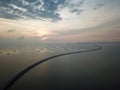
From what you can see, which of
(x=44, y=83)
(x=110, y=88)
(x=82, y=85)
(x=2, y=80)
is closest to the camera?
(x=110, y=88)

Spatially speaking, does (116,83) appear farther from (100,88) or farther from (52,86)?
(52,86)

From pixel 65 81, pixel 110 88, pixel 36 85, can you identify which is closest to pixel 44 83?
pixel 36 85

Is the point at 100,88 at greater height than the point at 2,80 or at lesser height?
lesser

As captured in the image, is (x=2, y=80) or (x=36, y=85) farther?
(x=2, y=80)

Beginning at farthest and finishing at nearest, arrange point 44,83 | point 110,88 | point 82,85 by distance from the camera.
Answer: point 44,83
point 82,85
point 110,88

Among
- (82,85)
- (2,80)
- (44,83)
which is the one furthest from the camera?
(2,80)

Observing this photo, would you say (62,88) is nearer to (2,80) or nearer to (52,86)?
(52,86)

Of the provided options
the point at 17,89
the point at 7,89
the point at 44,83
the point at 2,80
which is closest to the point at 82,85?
the point at 44,83

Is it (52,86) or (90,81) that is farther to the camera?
(90,81)

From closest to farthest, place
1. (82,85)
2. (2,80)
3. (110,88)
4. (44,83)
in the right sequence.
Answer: (110,88), (82,85), (44,83), (2,80)
